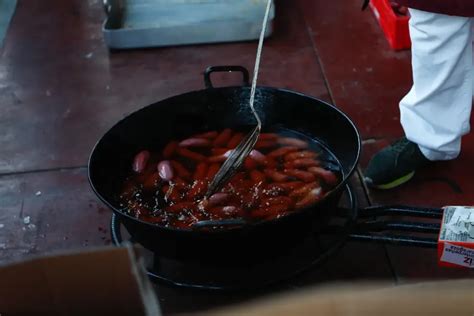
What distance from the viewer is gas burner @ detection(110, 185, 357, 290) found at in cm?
168

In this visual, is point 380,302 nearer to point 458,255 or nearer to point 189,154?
point 458,255

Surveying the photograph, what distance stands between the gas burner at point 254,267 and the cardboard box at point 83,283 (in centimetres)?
91

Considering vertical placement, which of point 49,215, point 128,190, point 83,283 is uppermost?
point 83,283

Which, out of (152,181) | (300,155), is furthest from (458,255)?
(152,181)

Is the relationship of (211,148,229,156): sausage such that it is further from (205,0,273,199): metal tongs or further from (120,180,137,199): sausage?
(120,180,137,199): sausage

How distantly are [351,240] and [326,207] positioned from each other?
213 millimetres

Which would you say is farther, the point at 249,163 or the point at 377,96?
the point at 377,96

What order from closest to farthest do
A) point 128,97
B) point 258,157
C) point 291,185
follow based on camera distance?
point 291,185 → point 258,157 → point 128,97

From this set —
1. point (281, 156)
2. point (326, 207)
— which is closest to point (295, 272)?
point (326, 207)

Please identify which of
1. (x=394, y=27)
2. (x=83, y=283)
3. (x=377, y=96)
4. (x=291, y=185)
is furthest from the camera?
(x=394, y=27)

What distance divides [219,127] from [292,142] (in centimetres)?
23

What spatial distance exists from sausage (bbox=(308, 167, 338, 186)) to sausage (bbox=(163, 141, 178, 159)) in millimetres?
397

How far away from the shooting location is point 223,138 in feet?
6.48

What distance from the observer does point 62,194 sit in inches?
85.9
